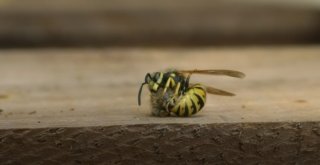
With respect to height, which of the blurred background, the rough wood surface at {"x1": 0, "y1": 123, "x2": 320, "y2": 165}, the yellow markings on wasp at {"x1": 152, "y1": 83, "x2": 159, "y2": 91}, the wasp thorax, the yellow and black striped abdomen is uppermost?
the blurred background

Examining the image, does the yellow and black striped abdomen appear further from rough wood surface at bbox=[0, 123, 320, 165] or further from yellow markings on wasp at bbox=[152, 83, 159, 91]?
rough wood surface at bbox=[0, 123, 320, 165]

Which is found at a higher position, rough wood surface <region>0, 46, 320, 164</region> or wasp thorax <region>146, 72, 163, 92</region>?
wasp thorax <region>146, 72, 163, 92</region>

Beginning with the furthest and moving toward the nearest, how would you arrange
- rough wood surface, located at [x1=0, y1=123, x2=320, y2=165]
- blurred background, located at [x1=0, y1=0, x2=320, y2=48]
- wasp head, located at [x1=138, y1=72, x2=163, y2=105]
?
blurred background, located at [x1=0, y1=0, x2=320, y2=48] < wasp head, located at [x1=138, y1=72, x2=163, y2=105] < rough wood surface, located at [x1=0, y1=123, x2=320, y2=165]

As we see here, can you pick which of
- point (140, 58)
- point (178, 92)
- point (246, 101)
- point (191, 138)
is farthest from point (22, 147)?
point (140, 58)

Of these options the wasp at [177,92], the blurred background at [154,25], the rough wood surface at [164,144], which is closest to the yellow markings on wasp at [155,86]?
the wasp at [177,92]

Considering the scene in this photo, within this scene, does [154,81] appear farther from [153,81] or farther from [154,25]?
[154,25]

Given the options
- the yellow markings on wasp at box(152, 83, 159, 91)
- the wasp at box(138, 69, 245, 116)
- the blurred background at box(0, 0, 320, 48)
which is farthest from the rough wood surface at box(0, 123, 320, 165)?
the blurred background at box(0, 0, 320, 48)
